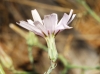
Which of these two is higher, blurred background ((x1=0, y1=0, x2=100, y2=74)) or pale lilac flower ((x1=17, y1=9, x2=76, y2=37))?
blurred background ((x1=0, y1=0, x2=100, y2=74))

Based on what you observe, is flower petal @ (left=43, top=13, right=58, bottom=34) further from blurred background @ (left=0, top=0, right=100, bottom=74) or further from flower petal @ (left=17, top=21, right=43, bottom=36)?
blurred background @ (left=0, top=0, right=100, bottom=74)

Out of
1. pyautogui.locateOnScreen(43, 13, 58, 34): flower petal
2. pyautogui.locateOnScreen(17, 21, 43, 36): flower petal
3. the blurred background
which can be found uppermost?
the blurred background

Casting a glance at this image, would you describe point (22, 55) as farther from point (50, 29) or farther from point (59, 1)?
point (50, 29)

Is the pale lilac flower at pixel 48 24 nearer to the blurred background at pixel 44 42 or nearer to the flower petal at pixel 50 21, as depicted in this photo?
the flower petal at pixel 50 21

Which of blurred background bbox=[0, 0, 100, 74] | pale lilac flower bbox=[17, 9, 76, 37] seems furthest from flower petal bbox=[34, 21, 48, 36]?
blurred background bbox=[0, 0, 100, 74]

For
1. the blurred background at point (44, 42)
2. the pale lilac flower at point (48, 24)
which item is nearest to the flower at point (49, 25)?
the pale lilac flower at point (48, 24)

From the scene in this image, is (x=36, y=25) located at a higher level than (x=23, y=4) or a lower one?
lower

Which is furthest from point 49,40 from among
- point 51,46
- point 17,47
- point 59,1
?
point 59,1
